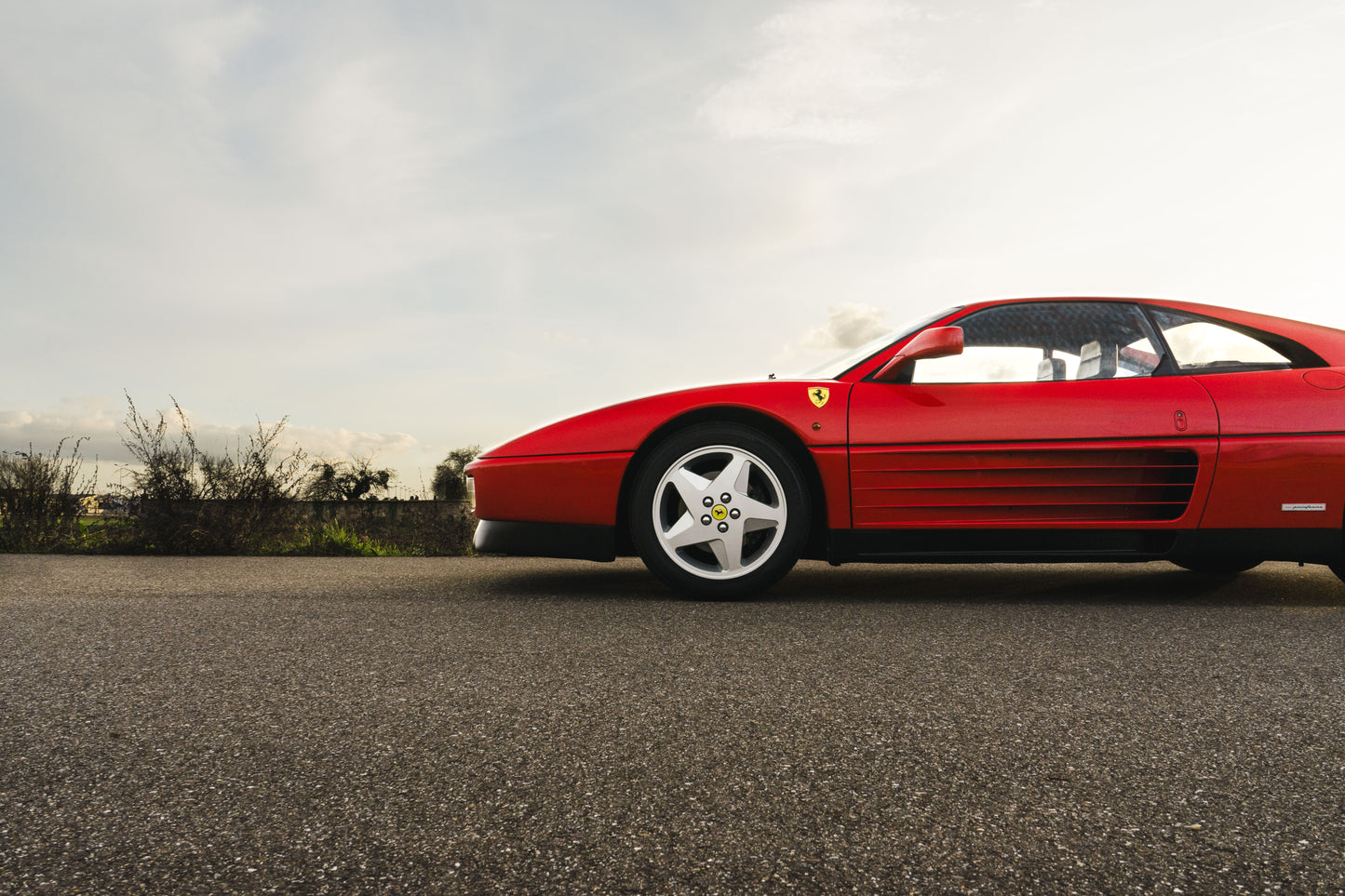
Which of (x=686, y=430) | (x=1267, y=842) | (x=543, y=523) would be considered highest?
(x=686, y=430)

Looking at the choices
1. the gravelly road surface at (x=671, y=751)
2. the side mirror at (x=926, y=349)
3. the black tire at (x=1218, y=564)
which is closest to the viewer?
the gravelly road surface at (x=671, y=751)

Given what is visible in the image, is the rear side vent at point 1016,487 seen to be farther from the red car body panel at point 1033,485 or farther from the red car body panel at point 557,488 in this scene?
the red car body panel at point 557,488

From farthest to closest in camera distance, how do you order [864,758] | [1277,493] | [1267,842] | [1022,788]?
[1277,493] → [864,758] → [1022,788] → [1267,842]

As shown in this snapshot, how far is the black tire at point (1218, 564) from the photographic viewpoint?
14.4 ft

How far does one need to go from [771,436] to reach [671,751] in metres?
2.07

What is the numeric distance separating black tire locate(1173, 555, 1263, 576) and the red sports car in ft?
3.05

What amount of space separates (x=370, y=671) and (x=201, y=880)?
1.15 m

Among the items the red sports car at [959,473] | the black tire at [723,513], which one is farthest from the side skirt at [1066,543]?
the black tire at [723,513]

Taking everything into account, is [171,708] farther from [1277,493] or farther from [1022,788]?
[1277,493]

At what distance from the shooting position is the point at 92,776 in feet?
5.08

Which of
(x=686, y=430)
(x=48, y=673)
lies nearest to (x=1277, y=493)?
(x=686, y=430)

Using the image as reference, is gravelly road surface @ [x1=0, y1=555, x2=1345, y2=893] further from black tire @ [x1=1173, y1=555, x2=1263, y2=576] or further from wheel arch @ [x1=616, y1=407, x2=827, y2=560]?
black tire @ [x1=1173, y1=555, x2=1263, y2=576]

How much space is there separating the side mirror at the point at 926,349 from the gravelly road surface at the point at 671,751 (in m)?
0.99

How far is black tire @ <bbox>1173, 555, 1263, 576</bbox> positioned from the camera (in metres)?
4.38
